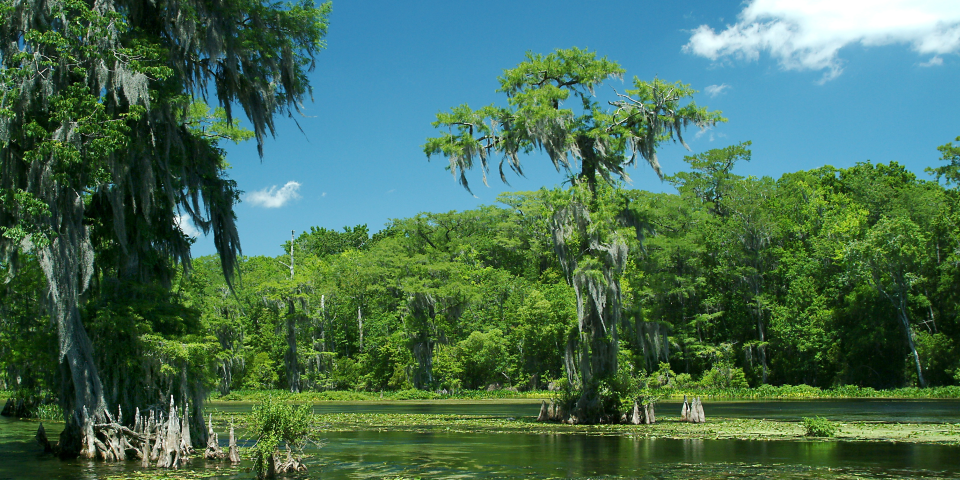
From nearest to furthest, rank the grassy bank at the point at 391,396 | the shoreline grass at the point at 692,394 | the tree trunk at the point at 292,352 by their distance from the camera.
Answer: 1. the shoreline grass at the point at 692,394
2. the grassy bank at the point at 391,396
3. the tree trunk at the point at 292,352

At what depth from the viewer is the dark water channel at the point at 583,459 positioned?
11.9m

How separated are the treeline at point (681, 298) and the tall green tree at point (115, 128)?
22.2 metres

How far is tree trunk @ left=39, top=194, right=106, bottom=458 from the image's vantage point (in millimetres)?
13633

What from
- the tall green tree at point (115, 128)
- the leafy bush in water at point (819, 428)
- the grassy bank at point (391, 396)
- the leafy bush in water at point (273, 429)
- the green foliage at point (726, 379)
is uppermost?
the tall green tree at point (115, 128)

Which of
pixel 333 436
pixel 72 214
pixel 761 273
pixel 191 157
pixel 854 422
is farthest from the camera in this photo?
pixel 761 273

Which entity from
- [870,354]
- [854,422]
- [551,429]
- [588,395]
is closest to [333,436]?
[551,429]

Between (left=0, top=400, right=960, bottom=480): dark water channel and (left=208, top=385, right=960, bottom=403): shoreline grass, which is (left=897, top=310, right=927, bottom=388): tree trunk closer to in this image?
(left=208, top=385, right=960, bottom=403): shoreline grass

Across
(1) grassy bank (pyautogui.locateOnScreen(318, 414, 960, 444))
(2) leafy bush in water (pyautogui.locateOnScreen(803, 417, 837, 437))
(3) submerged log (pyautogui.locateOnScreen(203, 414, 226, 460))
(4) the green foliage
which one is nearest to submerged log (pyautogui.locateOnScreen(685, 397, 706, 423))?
(1) grassy bank (pyautogui.locateOnScreen(318, 414, 960, 444))

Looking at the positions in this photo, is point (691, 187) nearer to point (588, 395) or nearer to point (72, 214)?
point (588, 395)

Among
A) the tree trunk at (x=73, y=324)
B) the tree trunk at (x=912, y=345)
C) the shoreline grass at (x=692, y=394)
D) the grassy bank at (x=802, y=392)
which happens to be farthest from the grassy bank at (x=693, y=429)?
the tree trunk at (x=912, y=345)

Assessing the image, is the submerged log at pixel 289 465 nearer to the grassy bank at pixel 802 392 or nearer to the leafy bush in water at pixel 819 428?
the leafy bush in water at pixel 819 428

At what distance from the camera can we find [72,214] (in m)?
14.2

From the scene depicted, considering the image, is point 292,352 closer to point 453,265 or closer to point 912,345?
point 453,265

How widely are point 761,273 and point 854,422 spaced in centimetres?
2993
